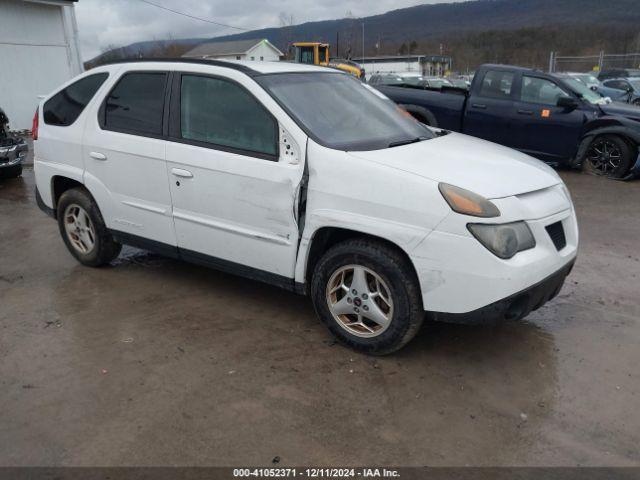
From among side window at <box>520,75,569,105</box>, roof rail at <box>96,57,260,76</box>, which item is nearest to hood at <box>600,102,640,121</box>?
side window at <box>520,75,569,105</box>

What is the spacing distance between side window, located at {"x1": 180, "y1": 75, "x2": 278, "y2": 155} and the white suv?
A: 0.03ft

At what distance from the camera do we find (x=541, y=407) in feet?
10.0

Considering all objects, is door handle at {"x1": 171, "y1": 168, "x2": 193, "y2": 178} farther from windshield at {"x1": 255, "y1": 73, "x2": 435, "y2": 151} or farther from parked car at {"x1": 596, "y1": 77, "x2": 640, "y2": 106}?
parked car at {"x1": 596, "y1": 77, "x2": 640, "y2": 106}

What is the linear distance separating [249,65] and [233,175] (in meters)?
0.89

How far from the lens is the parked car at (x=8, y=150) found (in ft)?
28.3

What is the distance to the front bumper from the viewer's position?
10.0 ft

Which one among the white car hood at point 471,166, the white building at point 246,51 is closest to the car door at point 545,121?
the white car hood at point 471,166

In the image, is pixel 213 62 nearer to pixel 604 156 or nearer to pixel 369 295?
pixel 369 295

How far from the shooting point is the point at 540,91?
9.19 metres

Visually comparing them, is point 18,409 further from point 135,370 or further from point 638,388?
point 638,388

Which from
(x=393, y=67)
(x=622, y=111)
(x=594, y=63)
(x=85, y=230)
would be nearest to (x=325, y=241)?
(x=85, y=230)

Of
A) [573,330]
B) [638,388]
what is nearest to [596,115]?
[573,330]

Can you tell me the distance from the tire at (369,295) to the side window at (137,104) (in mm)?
1789

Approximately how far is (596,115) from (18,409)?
9.00 metres
